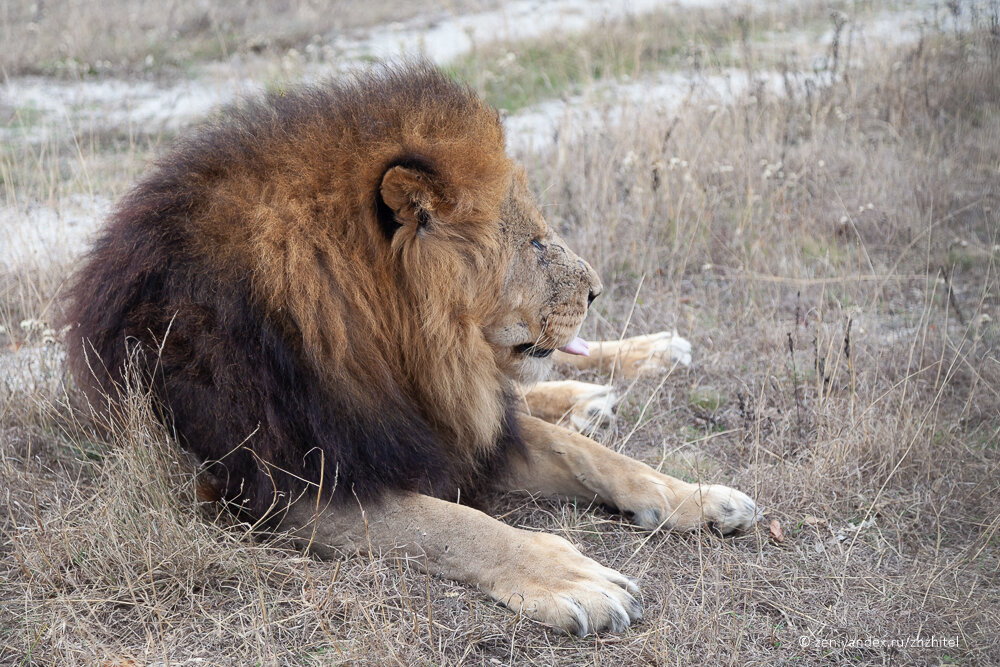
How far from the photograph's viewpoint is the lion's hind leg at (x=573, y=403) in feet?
11.2

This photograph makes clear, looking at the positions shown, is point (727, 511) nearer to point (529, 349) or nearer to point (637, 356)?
point (529, 349)

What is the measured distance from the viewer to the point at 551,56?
25.1 feet

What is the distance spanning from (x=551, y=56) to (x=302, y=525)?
19.6 feet

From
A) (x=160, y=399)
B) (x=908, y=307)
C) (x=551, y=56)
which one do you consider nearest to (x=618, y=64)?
(x=551, y=56)

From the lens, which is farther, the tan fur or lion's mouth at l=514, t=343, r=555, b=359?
the tan fur

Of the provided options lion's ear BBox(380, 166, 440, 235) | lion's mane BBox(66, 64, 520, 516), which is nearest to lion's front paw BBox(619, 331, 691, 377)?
lion's mane BBox(66, 64, 520, 516)

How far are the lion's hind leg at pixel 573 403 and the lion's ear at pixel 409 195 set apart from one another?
1.24m

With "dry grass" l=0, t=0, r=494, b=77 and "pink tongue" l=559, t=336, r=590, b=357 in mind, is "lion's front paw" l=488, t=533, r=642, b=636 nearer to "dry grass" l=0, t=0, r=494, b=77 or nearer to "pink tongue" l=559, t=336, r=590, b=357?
"pink tongue" l=559, t=336, r=590, b=357

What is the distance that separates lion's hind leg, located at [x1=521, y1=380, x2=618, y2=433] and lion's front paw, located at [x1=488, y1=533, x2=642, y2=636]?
974 mm

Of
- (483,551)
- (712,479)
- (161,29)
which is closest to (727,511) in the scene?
(712,479)

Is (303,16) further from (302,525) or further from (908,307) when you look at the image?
(302,525)

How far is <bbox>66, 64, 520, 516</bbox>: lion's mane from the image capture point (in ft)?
7.69

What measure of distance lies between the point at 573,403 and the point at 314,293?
1458 mm

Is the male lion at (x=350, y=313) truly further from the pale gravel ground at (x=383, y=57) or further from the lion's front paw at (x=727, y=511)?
the pale gravel ground at (x=383, y=57)
